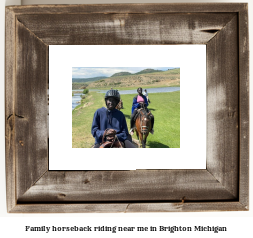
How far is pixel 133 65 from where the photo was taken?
0.68 meters

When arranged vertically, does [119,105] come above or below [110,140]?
above

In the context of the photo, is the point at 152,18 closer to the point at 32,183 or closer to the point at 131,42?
the point at 131,42

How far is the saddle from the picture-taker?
2.25 feet

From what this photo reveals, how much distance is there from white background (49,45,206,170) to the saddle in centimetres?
2

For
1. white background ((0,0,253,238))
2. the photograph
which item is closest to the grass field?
the photograph

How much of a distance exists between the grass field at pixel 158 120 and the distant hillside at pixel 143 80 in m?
0.03

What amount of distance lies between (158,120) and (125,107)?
12cm
